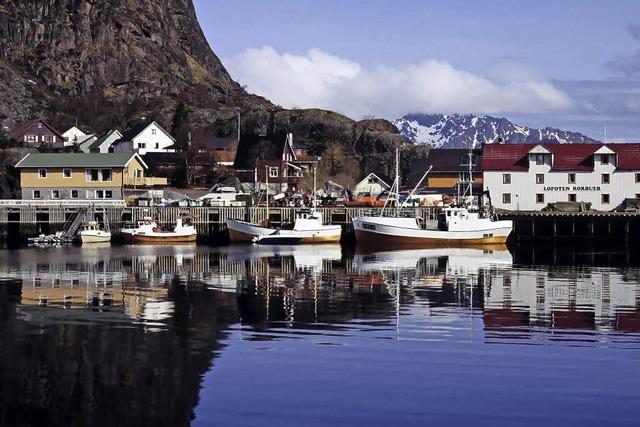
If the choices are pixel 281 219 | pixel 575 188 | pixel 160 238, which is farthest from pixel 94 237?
pixel 575 188

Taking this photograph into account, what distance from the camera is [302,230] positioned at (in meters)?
79.8

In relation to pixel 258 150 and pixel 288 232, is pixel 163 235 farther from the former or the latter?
pixel 258 150

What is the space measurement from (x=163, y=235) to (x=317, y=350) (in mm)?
54026

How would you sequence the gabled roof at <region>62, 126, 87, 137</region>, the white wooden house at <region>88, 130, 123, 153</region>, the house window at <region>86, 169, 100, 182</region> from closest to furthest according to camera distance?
1. the house window at <region>86, 169, 100, 182</region>
2. the white wooden house at <region>88, 130, 123, 153</region>
3. the gabled roof at <region>62, 126, 87, 137</region>

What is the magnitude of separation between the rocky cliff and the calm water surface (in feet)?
297

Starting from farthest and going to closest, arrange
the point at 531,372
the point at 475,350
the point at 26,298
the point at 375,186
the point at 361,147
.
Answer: the point at 361,147
the point at 375,186
the point at 26,298
the point at 475,350
the point at 531,372

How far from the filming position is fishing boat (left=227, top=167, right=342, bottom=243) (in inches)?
3137

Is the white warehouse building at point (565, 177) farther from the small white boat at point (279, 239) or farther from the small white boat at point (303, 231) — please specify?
the small white boat at point (279, 239)

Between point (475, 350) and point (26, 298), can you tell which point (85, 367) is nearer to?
point (475, 350)

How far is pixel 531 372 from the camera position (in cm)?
2427

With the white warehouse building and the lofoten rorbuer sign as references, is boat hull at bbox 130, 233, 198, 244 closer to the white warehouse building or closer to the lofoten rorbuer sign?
the white warehouse building

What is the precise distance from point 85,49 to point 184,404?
139m

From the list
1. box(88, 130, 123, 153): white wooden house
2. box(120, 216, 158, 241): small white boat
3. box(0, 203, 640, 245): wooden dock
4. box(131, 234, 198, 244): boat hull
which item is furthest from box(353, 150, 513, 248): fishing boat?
box(88, 130, 123, 153): white wooden house

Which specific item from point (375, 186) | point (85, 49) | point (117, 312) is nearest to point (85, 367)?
point (117, 312)
